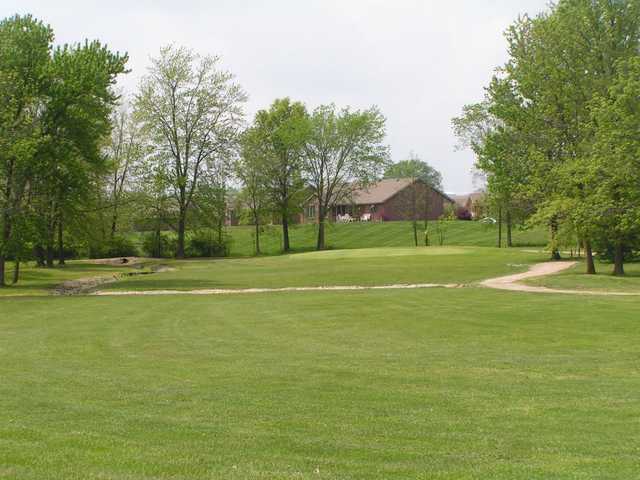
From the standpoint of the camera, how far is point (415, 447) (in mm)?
7461

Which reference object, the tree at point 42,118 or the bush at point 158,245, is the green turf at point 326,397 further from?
the bush at point 158,245

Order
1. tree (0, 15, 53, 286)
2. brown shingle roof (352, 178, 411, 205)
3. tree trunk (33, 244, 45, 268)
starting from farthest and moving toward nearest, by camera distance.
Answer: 1. brown shingle roof (352, 178, 411, 205)
2. tree trunk (33, 244, 45, 268)
3. tree (0, 15, 53, 286)

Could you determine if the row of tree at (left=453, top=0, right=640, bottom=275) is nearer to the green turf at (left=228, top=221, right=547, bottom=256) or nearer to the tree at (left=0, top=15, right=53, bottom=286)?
the tree at (left=0, top=15, right=53, bottom=286)

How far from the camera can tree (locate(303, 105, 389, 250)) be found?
8481 cm

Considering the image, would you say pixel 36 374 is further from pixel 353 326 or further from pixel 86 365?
pixel 353 326

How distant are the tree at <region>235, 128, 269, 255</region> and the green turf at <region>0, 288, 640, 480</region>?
61.5m

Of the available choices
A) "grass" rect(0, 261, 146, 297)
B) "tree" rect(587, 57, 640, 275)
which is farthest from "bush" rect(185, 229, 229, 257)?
"tree" rect(587, 57, 640, 275)

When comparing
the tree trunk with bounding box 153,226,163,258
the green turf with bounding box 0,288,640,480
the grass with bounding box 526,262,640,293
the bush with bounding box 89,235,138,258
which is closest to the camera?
the green turf with bounding box 0,288,640,480

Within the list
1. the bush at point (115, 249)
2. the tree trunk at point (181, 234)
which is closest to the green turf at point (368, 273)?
the tree trunk at point (181, 234)

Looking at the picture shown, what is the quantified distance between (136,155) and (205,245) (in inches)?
706

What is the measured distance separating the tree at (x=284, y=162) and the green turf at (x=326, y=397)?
2488 inches

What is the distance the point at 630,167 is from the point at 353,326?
756 inches

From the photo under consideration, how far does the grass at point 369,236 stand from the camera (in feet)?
277

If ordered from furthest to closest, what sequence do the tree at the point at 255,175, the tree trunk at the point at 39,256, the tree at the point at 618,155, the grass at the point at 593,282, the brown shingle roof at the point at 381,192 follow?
the brown shingle roof at the point at 381,192 < the tree at the point at 255,175 < the tree trunk at the point at 39,256 < the tree at the point at 618,155 < the grass at the point at 593,282
